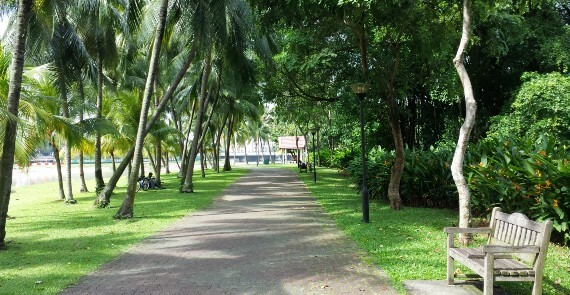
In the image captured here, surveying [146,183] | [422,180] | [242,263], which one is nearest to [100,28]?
[146,183]

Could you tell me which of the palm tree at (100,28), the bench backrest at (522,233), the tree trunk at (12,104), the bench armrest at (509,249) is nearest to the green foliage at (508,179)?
the bench backrest at (522,233)

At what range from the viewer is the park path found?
5.79 metres

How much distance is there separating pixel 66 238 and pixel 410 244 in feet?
22.2

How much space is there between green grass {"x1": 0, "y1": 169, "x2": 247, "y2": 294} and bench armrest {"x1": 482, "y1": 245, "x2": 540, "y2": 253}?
492 cm

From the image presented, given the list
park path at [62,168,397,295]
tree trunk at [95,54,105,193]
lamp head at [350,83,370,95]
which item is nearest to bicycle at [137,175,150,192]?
tree trunk at [95,54,105,193]

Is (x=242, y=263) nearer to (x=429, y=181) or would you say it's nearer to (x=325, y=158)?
(x=429, y=181)

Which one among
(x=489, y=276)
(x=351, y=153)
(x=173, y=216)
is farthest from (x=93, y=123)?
(x=351, y=153)

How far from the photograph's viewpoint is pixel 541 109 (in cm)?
1537

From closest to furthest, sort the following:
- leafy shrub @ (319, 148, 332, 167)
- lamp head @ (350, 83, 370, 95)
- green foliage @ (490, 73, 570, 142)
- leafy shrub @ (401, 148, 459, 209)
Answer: lamp head @ (350, 83, 370, 95)
leafy shrub @ (401, 148, 459, 209)
green foliage @ (490, 73, 570, 142)
leafy shrub @ (319, 148, 332, 167)

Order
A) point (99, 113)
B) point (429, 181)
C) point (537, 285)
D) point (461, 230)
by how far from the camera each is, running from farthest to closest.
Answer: point (99, 113) < point (429, 181) < point (461, 230) < point (537, 285)

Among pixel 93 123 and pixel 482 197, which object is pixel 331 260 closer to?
pixel 482 197

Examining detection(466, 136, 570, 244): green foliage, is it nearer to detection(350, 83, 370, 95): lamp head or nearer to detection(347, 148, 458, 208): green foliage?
detection(347, 148, 458, 208): green foliage

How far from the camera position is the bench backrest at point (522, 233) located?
4.81 metres

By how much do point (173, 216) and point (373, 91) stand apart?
20.9 feet
